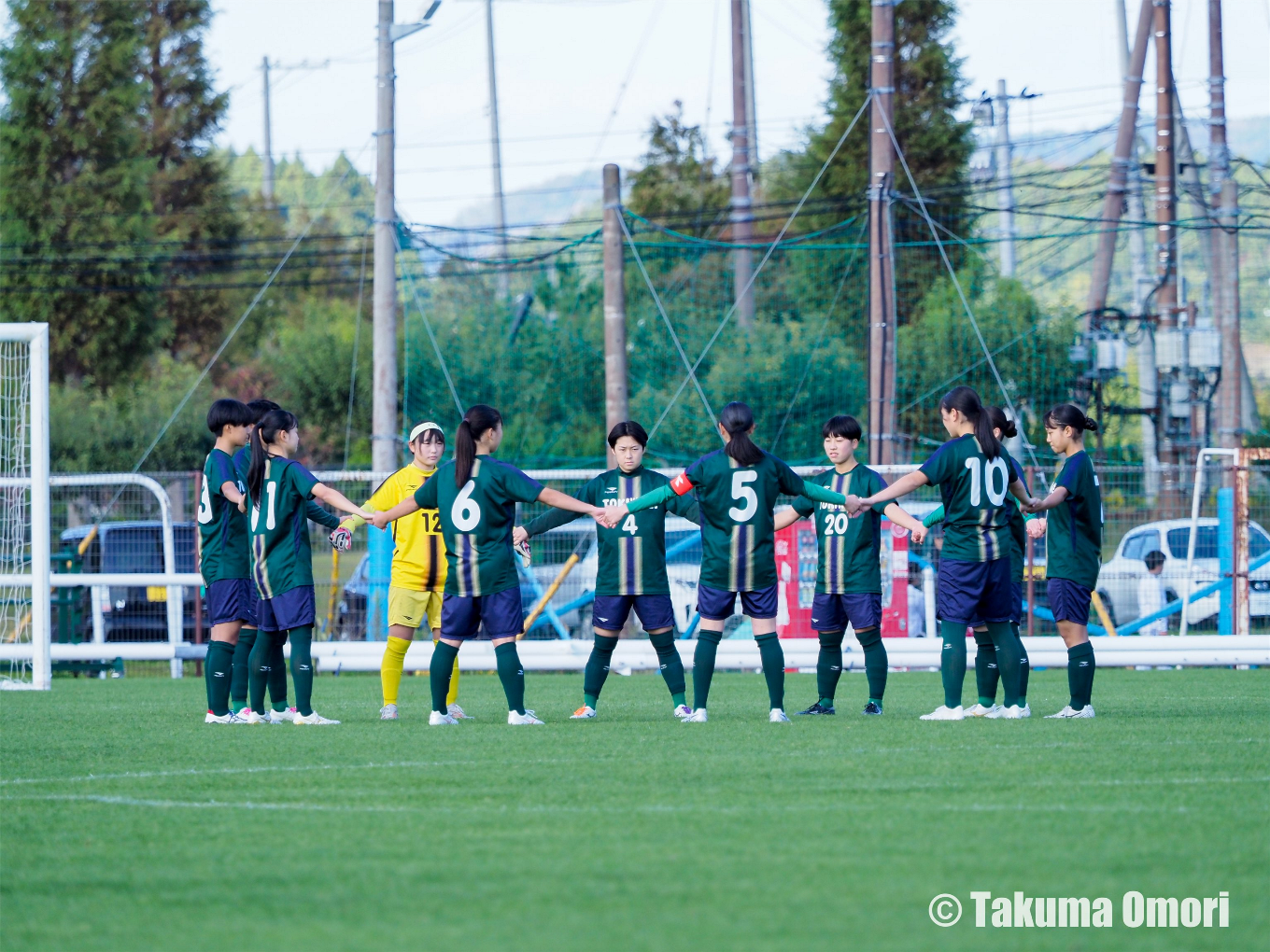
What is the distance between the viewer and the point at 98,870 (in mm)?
4793

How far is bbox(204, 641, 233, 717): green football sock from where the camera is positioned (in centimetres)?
951

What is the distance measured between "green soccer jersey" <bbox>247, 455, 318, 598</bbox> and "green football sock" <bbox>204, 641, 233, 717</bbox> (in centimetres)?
52

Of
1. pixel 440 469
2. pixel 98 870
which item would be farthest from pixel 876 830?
pixel 440 469

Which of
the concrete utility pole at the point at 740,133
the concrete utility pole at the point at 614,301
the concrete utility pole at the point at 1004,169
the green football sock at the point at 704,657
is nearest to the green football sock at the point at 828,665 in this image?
the green football sock at the point at 704,657

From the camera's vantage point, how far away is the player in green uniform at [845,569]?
9.80 meters

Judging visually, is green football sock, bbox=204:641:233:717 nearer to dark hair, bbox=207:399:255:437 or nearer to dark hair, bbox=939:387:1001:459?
dark hair, bbox=207:399:255:437

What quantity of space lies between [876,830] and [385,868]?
63.8 inches

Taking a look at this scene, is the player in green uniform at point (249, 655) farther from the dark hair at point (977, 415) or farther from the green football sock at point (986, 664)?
the green football sock at point (986, 664)

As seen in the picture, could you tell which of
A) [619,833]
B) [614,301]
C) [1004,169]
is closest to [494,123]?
[1004,169]

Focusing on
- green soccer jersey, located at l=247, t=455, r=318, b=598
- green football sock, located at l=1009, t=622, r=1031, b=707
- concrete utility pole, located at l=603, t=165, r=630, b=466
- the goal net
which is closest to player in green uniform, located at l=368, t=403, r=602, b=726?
green soccer jersey, located at l=247, t=455, r=318, b=598

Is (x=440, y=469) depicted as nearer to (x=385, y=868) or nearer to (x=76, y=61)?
(x=385, y=868)

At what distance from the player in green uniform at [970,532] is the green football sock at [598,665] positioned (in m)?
1.92

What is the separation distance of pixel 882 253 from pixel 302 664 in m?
11.4

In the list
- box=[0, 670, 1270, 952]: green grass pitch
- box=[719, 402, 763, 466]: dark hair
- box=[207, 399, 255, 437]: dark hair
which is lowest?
box=[0, 670, 1270, 952]: green grass pitch
